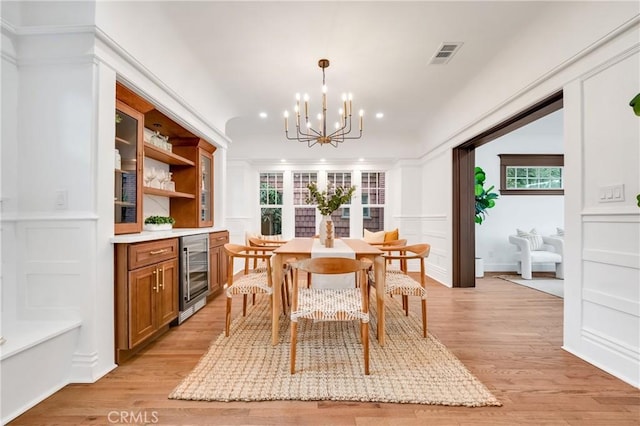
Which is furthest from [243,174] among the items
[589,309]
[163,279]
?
[589,309]

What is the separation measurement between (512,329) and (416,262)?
3.15 metres

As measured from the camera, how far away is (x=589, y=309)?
2.29 m

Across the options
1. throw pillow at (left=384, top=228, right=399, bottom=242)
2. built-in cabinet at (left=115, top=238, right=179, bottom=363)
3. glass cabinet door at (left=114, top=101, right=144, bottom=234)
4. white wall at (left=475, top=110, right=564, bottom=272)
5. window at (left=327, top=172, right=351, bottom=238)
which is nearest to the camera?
built-in cabinet at (left=115, top=238, right=179, bottom=363)

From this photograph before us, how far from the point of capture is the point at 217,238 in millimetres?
4125

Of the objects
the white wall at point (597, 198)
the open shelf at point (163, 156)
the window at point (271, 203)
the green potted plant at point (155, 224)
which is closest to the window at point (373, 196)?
the window at point (271, 203)

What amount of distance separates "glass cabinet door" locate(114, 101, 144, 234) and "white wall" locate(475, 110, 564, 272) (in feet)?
19.3

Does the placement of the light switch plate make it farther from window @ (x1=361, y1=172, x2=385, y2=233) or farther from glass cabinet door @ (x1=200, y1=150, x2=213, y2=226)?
window @ (x1=361, y1=172, x2=385, y2=233)

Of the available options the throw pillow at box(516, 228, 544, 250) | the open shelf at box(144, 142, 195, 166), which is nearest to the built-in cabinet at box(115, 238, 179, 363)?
the open shelf at box(144, 142, 195, 166)

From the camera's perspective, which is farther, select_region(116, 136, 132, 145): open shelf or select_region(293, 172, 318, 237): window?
select_region(293, 172, 318, 237): window

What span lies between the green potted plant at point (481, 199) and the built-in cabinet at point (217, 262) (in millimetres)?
4371

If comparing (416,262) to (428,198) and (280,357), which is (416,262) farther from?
(280,357)

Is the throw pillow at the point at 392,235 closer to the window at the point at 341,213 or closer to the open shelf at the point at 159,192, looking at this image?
the window at the point at 341,213

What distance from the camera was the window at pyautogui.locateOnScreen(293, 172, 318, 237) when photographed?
6.75 metres

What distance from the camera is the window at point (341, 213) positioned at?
6699 mm
